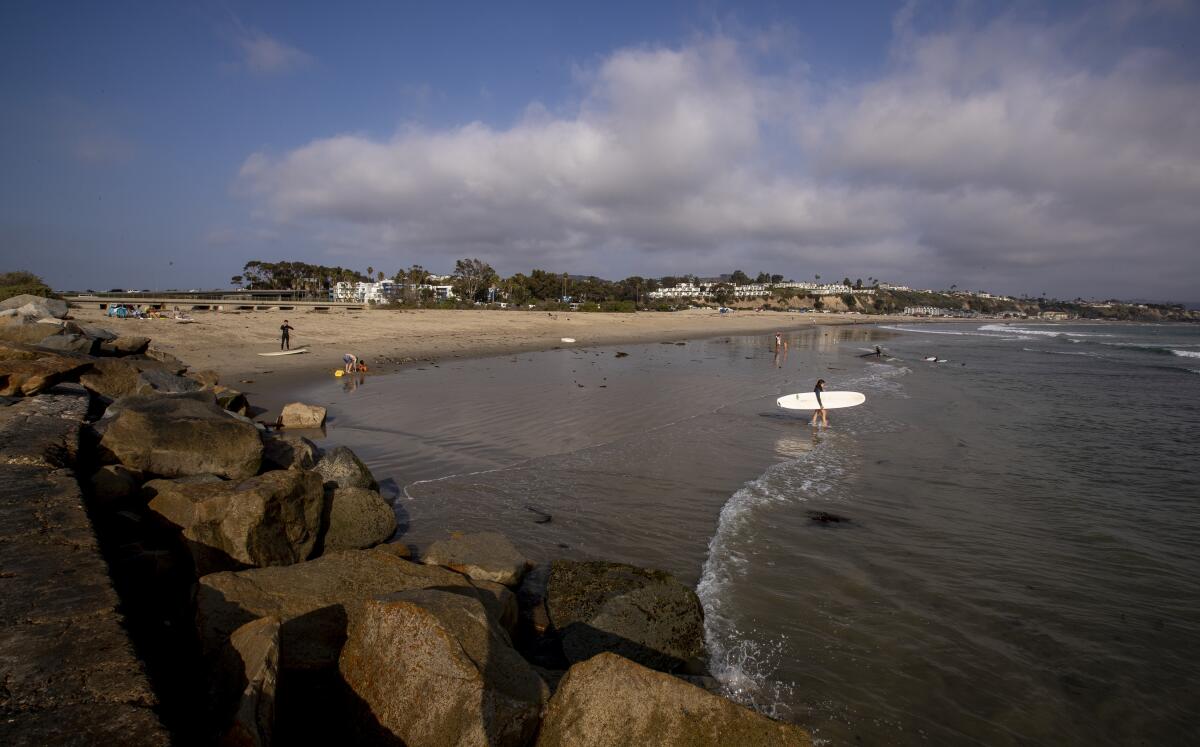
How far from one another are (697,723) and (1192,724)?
210 inches

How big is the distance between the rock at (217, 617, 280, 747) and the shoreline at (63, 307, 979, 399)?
744 inches

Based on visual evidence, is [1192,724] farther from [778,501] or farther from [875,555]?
[778,501]

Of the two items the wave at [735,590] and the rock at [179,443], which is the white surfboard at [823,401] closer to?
the wave at [735,590]

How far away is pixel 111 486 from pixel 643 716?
6187mm

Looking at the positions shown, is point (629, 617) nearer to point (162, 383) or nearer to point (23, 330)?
point (162, 383)

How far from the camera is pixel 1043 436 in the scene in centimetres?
1612

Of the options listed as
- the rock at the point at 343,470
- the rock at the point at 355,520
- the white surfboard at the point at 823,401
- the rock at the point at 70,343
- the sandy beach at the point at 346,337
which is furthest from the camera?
the sandy beach at the point at 346,337

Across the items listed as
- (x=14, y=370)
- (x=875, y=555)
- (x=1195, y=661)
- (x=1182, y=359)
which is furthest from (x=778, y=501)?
(x=1182, y=359)

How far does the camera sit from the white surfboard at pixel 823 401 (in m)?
18.4

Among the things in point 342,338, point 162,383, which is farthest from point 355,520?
point 342,338

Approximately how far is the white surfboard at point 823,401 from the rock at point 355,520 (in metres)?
14.0

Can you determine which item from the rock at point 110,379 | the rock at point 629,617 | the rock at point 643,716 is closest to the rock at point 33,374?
the rock at point 110,379

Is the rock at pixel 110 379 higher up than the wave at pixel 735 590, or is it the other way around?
the rock at pixel 110 379

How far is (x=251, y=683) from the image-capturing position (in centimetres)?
304
